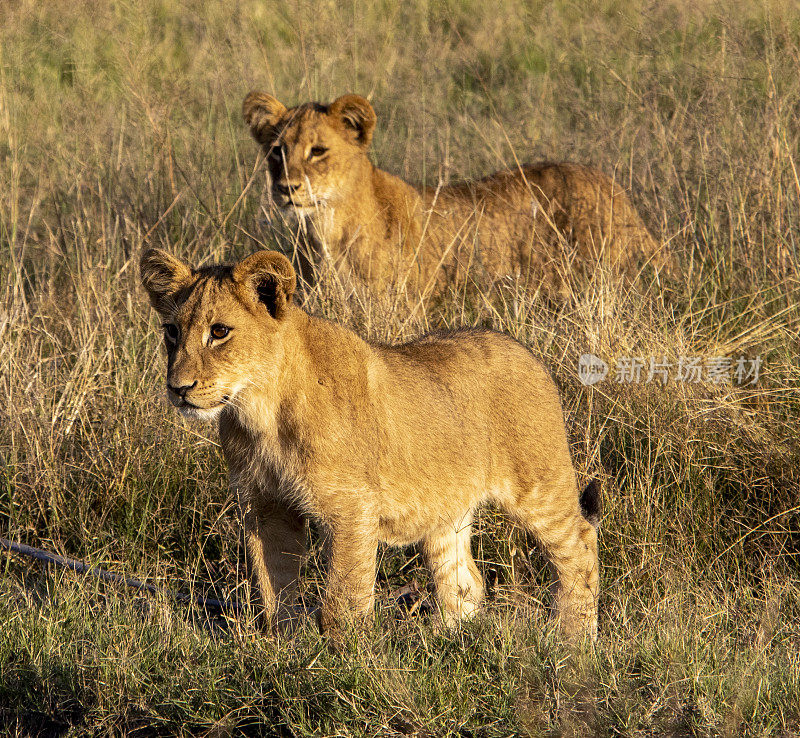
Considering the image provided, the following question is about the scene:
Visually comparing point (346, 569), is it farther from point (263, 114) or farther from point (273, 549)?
point (263, 114)

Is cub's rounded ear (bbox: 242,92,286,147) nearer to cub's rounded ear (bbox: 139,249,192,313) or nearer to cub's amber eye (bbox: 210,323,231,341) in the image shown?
cub's rounded ear (bbox: 139,249,192,313)

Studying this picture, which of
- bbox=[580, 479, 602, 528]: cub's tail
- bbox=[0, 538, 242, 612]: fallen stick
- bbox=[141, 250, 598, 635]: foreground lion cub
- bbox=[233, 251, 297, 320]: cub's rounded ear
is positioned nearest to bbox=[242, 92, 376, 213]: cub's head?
bbox=[141, 250, 598, 635]: foreground lion cub

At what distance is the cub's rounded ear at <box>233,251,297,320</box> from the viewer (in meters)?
3.29

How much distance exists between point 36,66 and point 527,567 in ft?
18.8

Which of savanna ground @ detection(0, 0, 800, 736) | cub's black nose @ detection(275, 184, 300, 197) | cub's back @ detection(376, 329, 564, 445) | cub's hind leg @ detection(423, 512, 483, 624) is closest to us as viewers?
savanna ground @ detection(0, 0, 800, 736)

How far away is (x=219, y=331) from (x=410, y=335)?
201cm

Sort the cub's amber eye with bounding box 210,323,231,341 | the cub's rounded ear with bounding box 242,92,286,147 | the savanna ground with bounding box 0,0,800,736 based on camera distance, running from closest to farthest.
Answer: the savanna ground with bounding box 0,0,800,736 < the cub's amber eye with bounding box 210,323,231,341 < the cub's rounded ear with bounding box 242,92,286,147

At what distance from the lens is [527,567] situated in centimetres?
435

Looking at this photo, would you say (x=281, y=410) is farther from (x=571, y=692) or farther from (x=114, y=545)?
A: (x=114, y=545)

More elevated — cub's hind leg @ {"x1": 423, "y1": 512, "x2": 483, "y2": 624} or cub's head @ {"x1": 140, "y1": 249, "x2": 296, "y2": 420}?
cub's head @ {"x1": 140, "y1": 249, "x2": 296, "y2": 420}

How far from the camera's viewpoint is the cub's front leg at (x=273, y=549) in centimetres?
353

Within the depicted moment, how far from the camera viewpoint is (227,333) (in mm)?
3303

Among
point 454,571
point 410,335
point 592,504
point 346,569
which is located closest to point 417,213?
point 410,335

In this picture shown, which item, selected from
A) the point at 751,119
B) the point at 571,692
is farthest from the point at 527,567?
the point at 751,119
